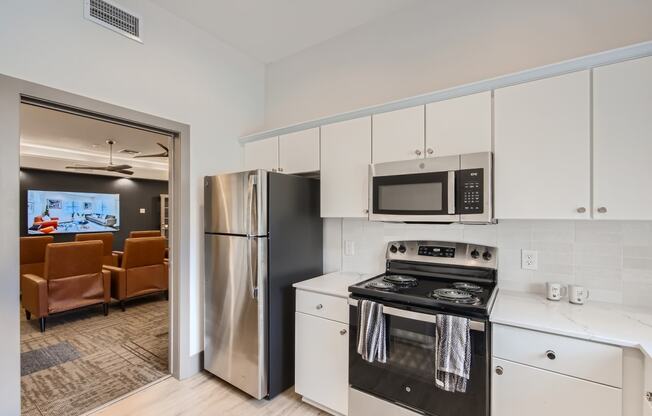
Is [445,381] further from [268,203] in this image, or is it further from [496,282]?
[268,203]

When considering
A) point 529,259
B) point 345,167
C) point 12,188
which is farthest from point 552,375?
point 12,188

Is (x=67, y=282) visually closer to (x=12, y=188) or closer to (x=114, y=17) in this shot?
(x=12, y=188)

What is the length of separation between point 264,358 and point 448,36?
272 centimetres

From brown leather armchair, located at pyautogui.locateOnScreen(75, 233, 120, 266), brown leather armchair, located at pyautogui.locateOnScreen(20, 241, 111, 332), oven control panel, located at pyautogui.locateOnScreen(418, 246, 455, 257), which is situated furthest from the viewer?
brown leather armchair, located at pyautogui.locateOnScreen(75, 233, 120, 266)

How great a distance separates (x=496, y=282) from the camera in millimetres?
1944

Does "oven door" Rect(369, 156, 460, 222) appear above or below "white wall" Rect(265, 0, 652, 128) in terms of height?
below

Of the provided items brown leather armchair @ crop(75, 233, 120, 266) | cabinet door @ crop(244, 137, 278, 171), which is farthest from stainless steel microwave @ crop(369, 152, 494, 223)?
brown leather armchair @ crop(75, 233, 120, 266)

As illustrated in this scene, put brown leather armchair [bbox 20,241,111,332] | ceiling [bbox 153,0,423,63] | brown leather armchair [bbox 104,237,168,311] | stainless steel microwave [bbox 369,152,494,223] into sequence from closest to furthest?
stainless steel microwave [bbox 369,152,494,223], ceiling [bbox 153,0,423,63], brown leather armchair [bbox 20,241,111,332], brown leather armchair [bbox 104,237,168,311]

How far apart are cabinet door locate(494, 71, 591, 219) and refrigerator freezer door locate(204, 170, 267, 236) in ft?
4.98

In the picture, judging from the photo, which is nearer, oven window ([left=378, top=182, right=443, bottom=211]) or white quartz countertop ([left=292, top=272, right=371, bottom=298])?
oven window ([left=378, top=182, right=443, bottom=211])

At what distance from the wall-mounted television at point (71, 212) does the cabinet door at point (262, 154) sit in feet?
18.5

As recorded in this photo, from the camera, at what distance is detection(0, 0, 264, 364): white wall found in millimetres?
1797

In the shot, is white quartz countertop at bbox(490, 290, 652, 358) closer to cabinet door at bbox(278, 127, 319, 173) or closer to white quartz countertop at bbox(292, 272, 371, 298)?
white quartz countertop at bbox(292, 272, 371, 298)

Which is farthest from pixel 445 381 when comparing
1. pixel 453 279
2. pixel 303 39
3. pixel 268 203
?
pixel 303 39
